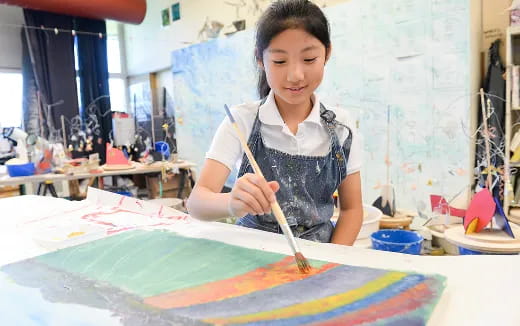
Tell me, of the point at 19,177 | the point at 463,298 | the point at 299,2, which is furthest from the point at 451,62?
the point at 19,177

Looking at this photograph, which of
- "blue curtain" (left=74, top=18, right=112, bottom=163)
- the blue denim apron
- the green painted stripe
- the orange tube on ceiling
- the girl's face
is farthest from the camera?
"blue curtain" (left=74, top=18, right=112, bottom=163)

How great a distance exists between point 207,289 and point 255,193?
0.19 meters

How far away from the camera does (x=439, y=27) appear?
227 cm

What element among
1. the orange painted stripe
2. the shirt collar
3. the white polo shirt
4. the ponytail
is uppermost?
the ponytail

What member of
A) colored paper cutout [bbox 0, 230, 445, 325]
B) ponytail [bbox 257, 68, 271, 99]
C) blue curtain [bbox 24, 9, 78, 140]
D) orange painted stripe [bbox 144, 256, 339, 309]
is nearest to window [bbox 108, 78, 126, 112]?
blue curtain [bbox 24, 9, 78, 140]

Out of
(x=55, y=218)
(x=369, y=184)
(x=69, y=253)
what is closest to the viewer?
(x=69, y=253)

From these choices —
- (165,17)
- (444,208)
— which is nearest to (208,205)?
(444,208)

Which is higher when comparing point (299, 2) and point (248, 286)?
point (299, 2)

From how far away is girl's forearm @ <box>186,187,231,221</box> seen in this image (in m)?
0.85

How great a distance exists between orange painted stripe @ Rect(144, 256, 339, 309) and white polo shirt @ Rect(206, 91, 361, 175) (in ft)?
1.25

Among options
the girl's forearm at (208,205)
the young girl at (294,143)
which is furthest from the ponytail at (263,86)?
the girl's forearm at (208,205)

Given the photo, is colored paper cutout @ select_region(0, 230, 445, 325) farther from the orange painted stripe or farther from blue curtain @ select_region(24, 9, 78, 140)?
blue curtain @ select_region(24, 9, 78, 140)

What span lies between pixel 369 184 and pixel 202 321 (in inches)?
95.1

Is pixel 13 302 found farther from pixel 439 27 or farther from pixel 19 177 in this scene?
pixel 19 177
